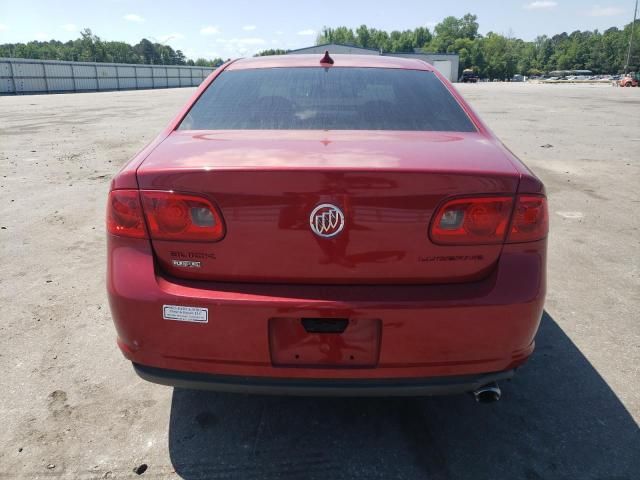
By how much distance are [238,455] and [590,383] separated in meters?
1.88

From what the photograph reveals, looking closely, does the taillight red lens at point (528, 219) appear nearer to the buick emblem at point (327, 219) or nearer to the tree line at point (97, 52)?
the buick emblem at point (327, 219)

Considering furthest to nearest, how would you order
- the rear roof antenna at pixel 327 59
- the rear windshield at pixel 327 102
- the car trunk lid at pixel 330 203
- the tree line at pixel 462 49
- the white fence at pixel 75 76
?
the tree line at pixel 462 49 < the white fence at pixel 75 76 < the rear roof antenna at pixel 327 59 < the rear windshield at pixel 327 102 < the car trunk lid at pixel 330 203

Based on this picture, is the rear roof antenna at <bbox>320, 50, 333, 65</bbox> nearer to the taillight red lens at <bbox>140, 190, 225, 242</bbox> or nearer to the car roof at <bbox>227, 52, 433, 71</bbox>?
the car roof at <bbox>227, 52, 433, 71</bbox>

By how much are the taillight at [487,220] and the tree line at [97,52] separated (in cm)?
10345

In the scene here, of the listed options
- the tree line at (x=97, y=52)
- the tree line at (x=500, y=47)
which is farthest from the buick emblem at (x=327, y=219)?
the tree line at (x=500, y=47)

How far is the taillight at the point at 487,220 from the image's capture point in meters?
1.80

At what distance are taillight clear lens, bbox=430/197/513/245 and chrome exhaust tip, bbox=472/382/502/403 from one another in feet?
1.93

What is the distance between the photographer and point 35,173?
320 inches

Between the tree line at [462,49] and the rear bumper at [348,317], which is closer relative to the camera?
the rear bumper at [348,317]

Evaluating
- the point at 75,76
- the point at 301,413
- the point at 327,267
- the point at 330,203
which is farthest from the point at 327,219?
the point at 75,76

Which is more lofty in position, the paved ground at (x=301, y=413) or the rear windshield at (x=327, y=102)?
the rear windshield at (x=327, y=102)

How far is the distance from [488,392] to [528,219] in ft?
2.31

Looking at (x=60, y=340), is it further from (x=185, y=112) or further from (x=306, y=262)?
(x=306, y=262)

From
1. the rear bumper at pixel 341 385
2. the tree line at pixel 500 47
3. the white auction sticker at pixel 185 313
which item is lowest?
the rear bumper at pixel 341 385
